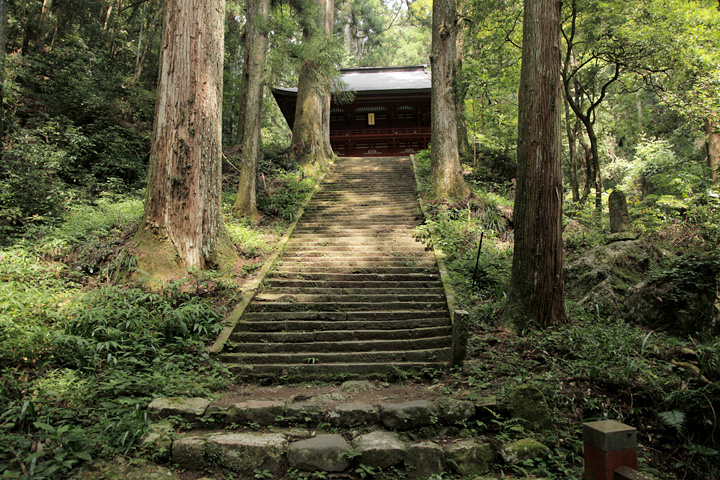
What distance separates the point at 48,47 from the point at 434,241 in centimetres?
1580

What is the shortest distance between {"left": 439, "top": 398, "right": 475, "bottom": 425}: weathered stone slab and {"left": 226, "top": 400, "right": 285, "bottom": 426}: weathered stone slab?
1.48 meters

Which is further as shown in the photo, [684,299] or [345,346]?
[345,346]

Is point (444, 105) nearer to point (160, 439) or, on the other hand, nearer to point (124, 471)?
point (160, 439)

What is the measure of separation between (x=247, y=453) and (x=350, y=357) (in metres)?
2.26

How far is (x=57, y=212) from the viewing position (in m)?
8.70

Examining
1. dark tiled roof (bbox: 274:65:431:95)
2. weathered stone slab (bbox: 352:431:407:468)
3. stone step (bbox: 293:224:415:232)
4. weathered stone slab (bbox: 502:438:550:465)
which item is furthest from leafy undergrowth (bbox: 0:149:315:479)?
dark tiled roof (bbox: 274:65:431:95)

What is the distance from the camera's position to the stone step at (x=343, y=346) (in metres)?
5.49

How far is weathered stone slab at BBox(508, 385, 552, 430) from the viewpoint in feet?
11.4

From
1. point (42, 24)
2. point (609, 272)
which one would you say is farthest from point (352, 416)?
point (42, 24)

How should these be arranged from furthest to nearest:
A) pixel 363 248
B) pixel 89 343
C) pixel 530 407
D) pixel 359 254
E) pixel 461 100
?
pixel 461 100 < pixel 363 248 < pixel 359 254 < pixel 89 343 < pixel 530 407

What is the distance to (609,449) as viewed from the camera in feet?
6.77

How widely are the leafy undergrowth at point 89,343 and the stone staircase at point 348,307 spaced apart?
0.61 meters

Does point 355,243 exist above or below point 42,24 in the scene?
below

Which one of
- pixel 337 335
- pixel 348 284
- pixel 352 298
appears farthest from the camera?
pixel 348 284
